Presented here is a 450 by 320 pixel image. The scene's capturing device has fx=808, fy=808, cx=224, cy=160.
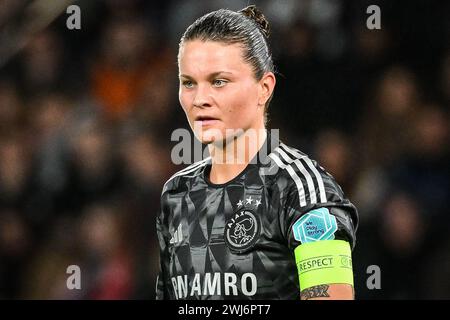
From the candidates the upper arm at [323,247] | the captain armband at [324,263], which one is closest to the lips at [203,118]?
the upper arm at [323,247]

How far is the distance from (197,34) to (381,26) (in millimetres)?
2155

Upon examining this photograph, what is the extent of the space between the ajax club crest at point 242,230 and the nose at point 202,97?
0.34 meters

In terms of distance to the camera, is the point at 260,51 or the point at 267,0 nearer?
the point at 260,51

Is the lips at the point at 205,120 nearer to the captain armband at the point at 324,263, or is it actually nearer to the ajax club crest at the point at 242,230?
the ajax club crest at the point at 242,230

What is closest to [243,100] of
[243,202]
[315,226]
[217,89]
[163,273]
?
[217,89]

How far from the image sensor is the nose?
95.5 inches

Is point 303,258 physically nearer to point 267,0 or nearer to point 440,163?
point 440,163

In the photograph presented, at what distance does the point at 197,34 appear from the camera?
2492 mm

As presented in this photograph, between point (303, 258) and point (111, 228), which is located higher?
point (111, 228)

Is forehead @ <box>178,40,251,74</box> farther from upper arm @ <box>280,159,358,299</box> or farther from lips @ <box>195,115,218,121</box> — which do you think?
upper arm @ <box>280,159,358,299</box>

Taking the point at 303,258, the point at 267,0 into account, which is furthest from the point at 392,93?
the point at 303,258

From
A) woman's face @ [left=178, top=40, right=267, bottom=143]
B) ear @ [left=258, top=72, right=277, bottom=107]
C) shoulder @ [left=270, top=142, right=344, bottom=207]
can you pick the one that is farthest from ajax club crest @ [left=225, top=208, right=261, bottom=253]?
ear @ [left=258, top=72, right=277, bottom=107]

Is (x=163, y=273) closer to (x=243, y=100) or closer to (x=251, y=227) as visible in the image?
(x=251, y=227)

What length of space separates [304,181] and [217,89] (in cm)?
40
